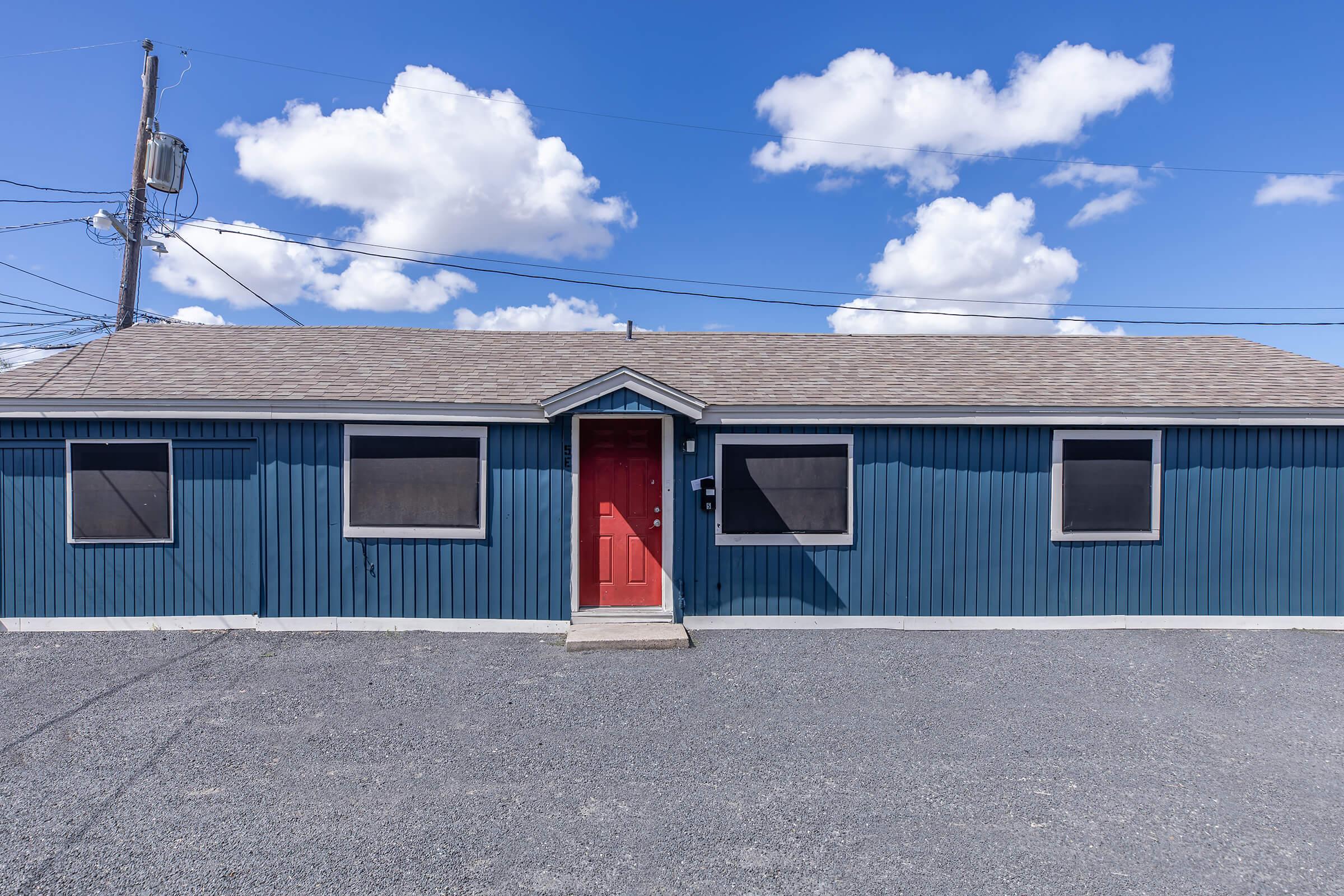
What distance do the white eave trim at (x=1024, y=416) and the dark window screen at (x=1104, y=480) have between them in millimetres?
304

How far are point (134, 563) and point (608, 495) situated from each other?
5.43 m

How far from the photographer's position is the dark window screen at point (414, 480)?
7000 millimetres

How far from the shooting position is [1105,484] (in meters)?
7.18

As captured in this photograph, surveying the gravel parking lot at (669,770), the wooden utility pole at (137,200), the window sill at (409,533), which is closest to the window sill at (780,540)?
the gravel parking lot at (669,770)

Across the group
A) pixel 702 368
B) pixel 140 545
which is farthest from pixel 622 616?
pixel 140 545

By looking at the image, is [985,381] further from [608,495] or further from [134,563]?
[134,563]

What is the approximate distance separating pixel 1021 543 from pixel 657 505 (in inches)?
171

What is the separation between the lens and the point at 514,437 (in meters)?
7.07

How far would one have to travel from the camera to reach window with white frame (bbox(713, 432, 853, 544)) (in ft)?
23.4

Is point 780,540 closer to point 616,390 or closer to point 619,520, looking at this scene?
point 619,520

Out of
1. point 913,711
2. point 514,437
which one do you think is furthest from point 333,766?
point 913,711

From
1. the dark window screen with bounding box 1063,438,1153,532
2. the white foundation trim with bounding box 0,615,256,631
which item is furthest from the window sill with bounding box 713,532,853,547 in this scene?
the white foundation trim with bounding box 0,615,256,631

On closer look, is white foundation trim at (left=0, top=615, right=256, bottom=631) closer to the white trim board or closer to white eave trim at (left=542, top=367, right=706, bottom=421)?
white eave trim at (left=542, top=367, right=706, bottom=421)

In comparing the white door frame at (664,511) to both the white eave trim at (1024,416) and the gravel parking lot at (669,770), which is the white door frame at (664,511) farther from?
the gravel parking lot at (669,770)
